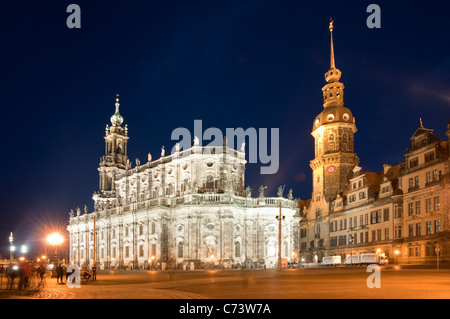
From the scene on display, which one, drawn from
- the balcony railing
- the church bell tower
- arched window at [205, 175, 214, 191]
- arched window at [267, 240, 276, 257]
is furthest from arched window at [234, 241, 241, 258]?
the church bell tower

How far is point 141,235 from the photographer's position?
76.6m

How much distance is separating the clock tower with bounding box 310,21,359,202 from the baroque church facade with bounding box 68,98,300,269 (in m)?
7.63

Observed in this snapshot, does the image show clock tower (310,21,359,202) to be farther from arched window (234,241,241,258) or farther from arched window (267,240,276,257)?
arched window (234,241,241,258)

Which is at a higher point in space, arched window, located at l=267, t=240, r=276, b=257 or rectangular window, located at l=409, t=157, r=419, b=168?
rectangular window, located at l=409, t=157, r=419, b=168

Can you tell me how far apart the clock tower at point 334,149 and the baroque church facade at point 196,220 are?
763 centimetres

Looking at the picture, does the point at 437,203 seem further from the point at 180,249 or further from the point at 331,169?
the point at 180,249

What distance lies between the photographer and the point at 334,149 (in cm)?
7969

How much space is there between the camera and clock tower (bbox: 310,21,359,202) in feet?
259

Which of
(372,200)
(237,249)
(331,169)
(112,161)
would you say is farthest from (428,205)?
(112,161)

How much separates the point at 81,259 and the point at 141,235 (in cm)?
2584

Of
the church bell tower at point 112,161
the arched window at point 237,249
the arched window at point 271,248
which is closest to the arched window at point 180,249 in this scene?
the arched window at point 237,249
